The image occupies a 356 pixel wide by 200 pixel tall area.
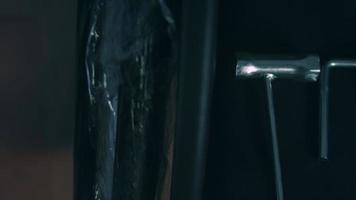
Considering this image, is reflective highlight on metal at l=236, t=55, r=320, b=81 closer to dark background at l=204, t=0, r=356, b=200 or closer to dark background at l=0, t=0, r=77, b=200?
dark background at l=204, t=0, r=356, b=200

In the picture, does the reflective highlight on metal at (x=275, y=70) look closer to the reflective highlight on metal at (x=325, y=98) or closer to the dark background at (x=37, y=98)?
the reflective highlight on metal at (x=325, y=98)

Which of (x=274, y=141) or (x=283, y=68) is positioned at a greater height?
(x=283, y=68)

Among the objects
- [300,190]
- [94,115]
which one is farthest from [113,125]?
[300,190]

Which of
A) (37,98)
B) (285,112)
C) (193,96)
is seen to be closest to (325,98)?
(285,112)

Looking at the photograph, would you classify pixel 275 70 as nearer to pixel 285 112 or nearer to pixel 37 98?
pixel 285 112

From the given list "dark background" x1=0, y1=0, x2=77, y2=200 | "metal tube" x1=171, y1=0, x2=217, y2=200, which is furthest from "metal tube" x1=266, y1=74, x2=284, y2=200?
"dark background" x1=0, y1=0, x2=77, y2=200

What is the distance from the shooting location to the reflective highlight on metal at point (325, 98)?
695 mm

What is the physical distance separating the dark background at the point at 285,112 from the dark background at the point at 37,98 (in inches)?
9.6

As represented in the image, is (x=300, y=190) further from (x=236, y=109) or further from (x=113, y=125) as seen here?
(x=113, y=125)

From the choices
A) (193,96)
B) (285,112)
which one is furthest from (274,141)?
(193,96)

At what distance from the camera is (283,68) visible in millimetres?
677

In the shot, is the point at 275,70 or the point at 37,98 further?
the point at 37,98

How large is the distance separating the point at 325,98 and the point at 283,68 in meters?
0.08

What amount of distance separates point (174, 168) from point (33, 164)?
0.94 feet
